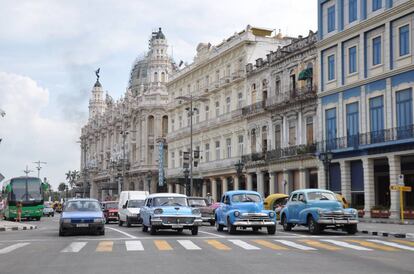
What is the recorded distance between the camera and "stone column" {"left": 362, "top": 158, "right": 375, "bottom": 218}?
40.1m

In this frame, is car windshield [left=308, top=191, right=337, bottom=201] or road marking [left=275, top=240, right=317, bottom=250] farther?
car windshield [left=308, top=191, right=337, bottom=201]

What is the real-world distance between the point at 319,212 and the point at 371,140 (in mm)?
16274

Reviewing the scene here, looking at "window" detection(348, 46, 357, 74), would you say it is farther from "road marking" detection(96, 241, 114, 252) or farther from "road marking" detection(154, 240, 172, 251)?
"road marking" detection(96, 241, 114, 252)

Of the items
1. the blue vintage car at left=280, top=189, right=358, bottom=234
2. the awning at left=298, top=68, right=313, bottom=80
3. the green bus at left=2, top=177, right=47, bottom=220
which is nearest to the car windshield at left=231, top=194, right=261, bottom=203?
the blue vintage car at left=280, top=189, right=358, bottom=234

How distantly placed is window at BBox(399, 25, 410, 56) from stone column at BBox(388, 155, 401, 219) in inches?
245

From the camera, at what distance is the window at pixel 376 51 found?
3947 cm

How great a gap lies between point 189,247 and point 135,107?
7764 centimetres

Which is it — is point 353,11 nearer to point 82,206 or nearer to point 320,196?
point 320,196

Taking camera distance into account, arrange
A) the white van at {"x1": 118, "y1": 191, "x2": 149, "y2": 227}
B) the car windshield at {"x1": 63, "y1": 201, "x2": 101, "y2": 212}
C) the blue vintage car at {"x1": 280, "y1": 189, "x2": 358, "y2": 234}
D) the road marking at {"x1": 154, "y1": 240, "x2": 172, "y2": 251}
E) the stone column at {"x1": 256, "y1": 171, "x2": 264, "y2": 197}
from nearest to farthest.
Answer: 1. the road marking at {"x1": 154, "y1": 240, "x2": 172, "y2": 251}
2. the blue vintage car at {"x1": 280, "y1": 189, "x2": 358, "y2": 234}
3. the car windshield at {"x1": 63, "y1": 201, "x2": 101, "y2": 212}
4. the white van at {"x1": 118, "y1": 191, "x2": 149, "y2": 227}
5. the stone column at {"x1": 256, "y1": 171, "x2": 264, "y2": 197}

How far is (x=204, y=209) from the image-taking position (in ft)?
113

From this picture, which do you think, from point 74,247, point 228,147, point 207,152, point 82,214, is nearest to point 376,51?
point 82,214

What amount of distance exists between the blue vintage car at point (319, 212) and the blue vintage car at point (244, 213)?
1.48 meters

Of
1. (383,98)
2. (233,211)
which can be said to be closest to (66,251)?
(233,211)

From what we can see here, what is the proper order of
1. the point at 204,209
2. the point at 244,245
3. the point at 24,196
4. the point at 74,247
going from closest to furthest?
the point at 74,247 < the point at 244,245 < the point at 204,209 < the point at 24,196
